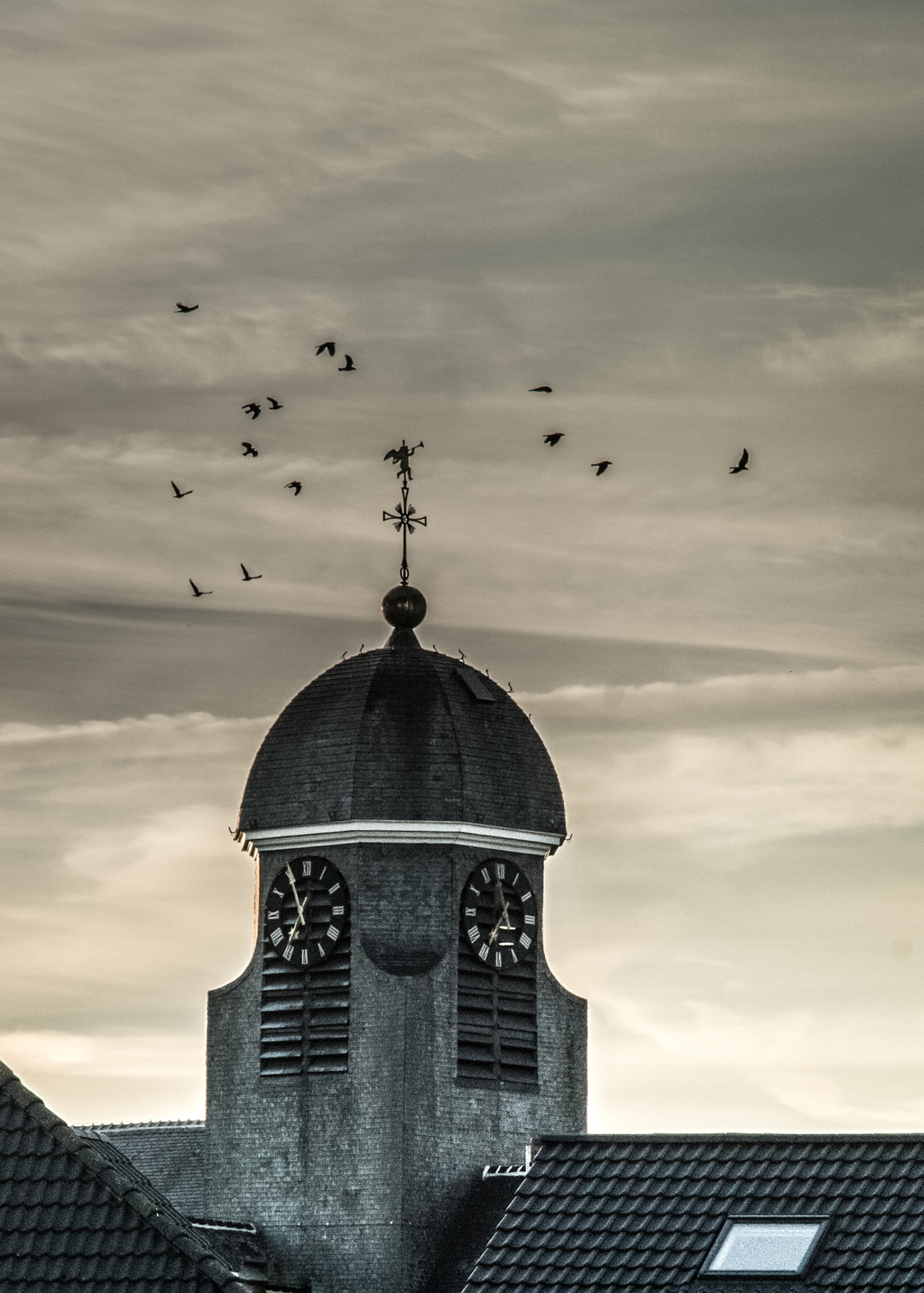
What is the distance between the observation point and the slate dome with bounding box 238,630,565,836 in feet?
152

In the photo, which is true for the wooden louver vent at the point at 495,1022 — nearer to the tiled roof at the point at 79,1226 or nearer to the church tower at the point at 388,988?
the church tower at the point at 388,988

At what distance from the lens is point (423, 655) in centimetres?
4819

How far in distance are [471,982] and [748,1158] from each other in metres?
7.68

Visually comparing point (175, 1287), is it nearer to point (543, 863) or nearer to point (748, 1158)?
point (748, 1158)

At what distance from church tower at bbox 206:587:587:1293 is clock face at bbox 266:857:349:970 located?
0.10ft

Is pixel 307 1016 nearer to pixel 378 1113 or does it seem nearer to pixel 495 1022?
pixel 378 1113

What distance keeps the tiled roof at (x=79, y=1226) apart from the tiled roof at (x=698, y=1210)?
11210 mm

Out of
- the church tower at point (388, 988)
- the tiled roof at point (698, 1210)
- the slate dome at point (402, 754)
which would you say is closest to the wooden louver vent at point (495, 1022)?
the church tower at point (388, 988)

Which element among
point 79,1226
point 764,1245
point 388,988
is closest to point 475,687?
point 388,988

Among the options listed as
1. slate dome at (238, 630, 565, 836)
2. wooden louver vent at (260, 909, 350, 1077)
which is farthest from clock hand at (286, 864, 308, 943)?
slate dome at (238, 630, 565, 836)

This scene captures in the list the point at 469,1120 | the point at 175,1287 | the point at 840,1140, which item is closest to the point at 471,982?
the point at 469,1120

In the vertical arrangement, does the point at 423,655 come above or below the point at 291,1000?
above

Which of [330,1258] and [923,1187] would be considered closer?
[923,1187]

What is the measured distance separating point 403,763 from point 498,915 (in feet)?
9.10
